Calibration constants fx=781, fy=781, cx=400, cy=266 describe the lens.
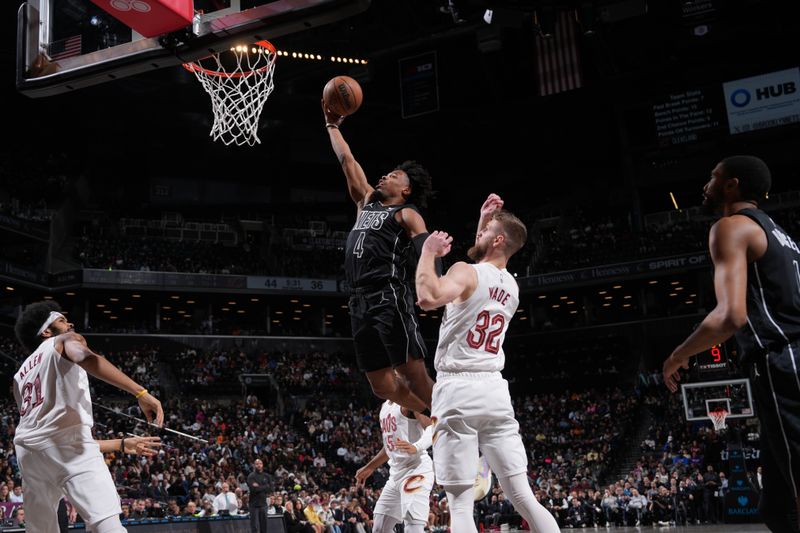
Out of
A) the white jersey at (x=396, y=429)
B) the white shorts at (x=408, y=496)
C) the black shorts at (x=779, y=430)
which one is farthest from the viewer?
A: the white jersey at (x=396, y=429)

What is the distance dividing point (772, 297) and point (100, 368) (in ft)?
12.2

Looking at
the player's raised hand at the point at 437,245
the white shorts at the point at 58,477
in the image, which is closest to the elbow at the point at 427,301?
the player's raised hand at the point at 437,245

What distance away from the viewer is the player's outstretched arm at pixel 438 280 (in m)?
4.21

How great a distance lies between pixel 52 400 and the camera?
16.4 ft

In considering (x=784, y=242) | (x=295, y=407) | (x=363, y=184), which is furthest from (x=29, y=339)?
(x=295, y=407)

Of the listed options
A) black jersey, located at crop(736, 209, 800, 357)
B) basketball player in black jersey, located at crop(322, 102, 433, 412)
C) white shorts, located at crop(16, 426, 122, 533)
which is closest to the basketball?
basketball player in black jersey, located at crop(322, 102, 433, 412)

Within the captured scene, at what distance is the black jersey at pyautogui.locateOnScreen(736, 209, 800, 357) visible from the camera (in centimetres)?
352

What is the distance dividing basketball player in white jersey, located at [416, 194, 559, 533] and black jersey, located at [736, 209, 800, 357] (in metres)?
1.49

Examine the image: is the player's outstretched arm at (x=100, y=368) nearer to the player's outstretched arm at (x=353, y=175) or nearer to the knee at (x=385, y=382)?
the knee at (x=385, y=382)

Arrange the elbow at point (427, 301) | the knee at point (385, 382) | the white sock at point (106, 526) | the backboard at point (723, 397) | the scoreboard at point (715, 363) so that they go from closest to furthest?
the elbow at point (427, 301) → the white sock at point (106, 526) → the knee at point (385, 382) → the scoreboard at point (715, 363) → the backboard at point (723, 397)

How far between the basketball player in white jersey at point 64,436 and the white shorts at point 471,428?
1.75 metres

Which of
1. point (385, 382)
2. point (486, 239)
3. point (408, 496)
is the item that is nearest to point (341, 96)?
point (486, 239)

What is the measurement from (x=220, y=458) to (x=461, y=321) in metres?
19.1

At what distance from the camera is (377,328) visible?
5656mm
